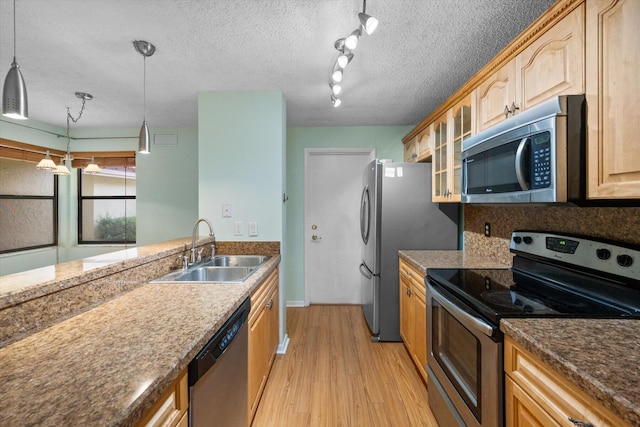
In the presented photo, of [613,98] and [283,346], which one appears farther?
[283,346]

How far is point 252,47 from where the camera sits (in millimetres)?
1803

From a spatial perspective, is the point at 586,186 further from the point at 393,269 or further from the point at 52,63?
the point at 52,63

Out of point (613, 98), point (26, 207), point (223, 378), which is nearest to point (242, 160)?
point (223, 378)

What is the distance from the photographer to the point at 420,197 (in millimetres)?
2586

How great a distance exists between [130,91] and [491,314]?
3.15 meters

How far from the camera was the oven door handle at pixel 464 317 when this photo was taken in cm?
109

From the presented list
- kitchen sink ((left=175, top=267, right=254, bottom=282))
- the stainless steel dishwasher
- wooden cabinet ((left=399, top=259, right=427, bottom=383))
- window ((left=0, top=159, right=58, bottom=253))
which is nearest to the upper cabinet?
wooden cabinet ((left=399, top=259, right=427, bottom=383))

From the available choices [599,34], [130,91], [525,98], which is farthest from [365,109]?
[130,91]

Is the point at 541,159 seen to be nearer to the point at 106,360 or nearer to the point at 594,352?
the point at 594,352

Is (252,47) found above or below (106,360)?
above

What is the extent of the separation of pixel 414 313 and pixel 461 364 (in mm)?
791

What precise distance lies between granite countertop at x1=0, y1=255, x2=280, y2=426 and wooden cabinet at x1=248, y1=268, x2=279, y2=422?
42cm

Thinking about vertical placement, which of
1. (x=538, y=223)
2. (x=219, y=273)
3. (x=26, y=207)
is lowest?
(x=219, y=273)

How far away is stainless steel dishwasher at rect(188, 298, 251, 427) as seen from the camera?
36.3 inches
